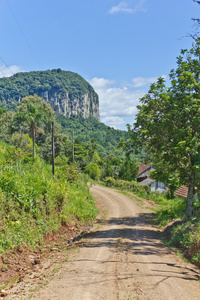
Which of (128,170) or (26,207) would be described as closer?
(26,207)

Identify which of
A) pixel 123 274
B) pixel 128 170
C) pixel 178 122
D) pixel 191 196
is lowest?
pixel 123 274

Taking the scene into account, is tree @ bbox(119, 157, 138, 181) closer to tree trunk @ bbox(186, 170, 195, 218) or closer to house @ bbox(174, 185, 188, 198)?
house @ bbox(174, 185, 188, 198)

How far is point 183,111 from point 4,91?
195m

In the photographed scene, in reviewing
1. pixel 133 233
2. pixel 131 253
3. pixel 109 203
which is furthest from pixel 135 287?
pixel 109 203

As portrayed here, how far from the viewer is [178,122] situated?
1125 centimetres

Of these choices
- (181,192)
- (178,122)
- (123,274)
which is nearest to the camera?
(123,274)

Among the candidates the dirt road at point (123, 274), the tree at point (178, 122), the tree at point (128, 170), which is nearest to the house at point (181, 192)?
the tree at point (178, 122)

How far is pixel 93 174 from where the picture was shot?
51.0 meters

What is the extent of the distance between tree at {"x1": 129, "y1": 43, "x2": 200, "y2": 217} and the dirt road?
4087 mm

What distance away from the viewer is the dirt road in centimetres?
484

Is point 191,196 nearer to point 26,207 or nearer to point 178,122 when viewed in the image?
point 178,122

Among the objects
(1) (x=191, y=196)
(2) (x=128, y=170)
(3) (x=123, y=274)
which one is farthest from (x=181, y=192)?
(2) (x=128, y=170)

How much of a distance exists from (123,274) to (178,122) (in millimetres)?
7884

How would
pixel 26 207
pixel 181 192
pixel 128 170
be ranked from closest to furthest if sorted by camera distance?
pixel 26 207 < pixel 181 192 < pixel 128 170
